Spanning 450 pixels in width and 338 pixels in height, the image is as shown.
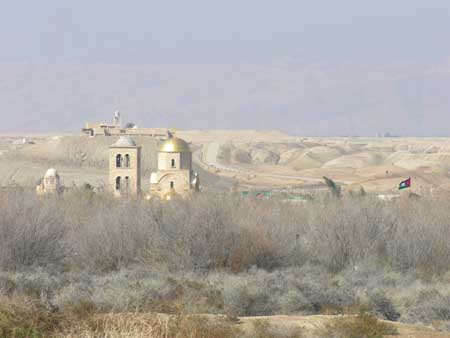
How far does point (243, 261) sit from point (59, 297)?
10.7 m

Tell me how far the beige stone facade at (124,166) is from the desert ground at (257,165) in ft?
24.6

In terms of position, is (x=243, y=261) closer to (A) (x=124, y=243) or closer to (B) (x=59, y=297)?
(A) (x=124, y=243)

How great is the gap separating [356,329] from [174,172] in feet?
125

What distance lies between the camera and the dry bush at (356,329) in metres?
16.5

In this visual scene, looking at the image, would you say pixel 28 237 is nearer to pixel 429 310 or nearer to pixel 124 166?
pixel 429 310

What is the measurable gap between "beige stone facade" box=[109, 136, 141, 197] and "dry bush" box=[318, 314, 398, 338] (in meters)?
40.1

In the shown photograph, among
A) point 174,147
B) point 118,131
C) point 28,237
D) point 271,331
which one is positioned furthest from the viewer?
point 118,131

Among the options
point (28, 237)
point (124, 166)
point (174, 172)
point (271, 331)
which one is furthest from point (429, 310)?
point (124, 166)

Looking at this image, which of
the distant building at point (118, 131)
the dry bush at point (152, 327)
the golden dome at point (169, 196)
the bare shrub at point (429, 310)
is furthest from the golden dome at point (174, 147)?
the distant building at point (118, 131)

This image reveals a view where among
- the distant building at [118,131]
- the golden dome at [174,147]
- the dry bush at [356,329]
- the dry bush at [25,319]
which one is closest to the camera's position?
the dry bush at [25,319]

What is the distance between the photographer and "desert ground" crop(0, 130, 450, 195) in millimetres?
75375

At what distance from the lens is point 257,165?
4333 inches

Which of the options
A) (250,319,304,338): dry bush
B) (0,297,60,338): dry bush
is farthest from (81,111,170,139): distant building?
(0,297,60,338): dry bush

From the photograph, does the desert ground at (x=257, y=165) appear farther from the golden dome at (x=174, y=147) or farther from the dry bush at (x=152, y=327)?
the dry bush at (x=152, y=327)
